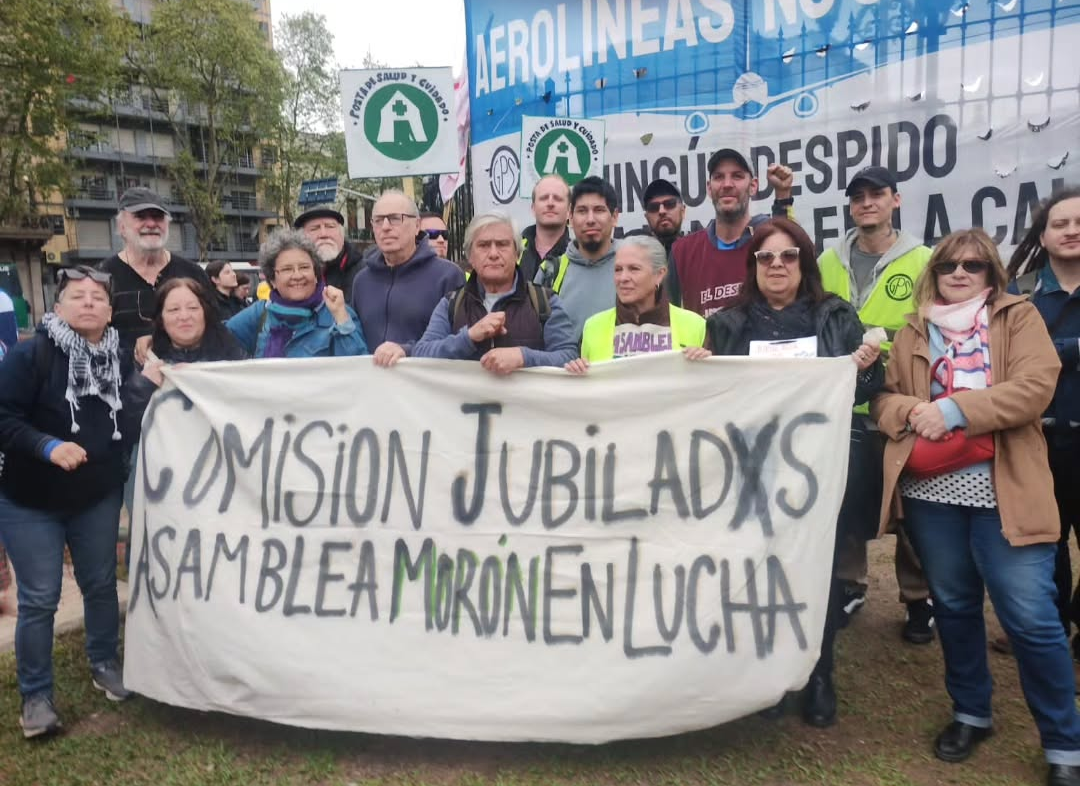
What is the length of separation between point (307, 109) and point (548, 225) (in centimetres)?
3808

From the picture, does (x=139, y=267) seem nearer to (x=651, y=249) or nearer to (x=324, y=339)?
(x=324, y=339)

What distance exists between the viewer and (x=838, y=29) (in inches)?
193

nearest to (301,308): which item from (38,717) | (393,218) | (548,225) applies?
(393,218)

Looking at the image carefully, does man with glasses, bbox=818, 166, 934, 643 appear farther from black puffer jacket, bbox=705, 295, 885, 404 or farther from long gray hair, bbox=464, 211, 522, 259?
long gray hair, bbox=464, 211, 522, 259

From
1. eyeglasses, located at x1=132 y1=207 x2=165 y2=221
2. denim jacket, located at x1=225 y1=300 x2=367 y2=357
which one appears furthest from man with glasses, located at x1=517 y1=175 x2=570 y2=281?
eyeglasses, located at x1=132 y1=207 x2=165 y2=221

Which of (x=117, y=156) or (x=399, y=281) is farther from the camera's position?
(x=117, y=156)

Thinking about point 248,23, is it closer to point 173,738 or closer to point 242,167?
point 242,167

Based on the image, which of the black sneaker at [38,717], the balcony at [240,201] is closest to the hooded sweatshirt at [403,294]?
the black sneaker at [38,717]

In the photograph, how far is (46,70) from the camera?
24.7 m

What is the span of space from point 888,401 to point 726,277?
1167 mm

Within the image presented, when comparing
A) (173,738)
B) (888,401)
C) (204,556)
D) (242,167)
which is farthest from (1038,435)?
(242,167)

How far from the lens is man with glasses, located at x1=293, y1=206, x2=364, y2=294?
4.27m

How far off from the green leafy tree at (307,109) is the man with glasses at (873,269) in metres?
37.8

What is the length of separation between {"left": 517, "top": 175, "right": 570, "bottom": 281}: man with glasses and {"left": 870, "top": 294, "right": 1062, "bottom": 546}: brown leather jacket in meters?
2.04
